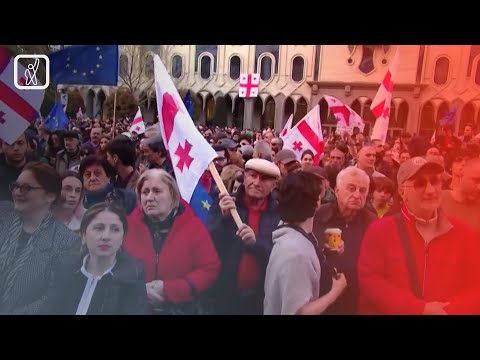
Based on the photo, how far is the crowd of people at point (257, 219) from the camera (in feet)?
9.89

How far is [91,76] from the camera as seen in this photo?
3.09m

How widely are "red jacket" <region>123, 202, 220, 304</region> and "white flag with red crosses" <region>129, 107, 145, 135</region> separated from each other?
511 millimetres

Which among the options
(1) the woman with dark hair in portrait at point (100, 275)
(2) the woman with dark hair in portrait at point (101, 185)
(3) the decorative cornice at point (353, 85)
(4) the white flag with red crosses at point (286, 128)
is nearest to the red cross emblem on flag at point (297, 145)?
(4) the white flag with red crosses at point (286, 128)

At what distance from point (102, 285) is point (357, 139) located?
6.47 feet

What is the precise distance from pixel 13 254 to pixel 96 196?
723mm

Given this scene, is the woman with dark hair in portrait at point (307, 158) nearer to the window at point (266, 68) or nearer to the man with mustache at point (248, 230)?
the man with mustache at point (248, 230)

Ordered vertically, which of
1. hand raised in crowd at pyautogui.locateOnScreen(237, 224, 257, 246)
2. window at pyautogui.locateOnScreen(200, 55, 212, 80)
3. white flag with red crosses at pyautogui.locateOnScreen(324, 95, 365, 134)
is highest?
window at pyautogui.locateOnScreen(200, 55, 212, 80)

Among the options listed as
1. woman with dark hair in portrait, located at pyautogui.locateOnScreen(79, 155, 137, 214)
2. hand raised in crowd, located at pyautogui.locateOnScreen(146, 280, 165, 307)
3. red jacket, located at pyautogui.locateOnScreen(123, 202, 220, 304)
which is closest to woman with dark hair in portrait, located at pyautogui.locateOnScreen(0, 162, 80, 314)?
woman with dark hair in portrait, located at pyautogui.locateOnScreen(79, 155, 137, 214)

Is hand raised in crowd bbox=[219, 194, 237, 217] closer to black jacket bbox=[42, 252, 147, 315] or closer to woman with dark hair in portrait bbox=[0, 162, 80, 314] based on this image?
black jacket bbox=[42, 252, 147, 315]

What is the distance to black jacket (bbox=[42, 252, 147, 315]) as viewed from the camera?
3096 millimetres

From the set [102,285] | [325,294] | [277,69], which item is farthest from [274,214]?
[102,285]

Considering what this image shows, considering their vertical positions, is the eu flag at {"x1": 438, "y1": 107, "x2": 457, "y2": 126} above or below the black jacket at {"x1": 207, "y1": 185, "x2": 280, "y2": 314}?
above
